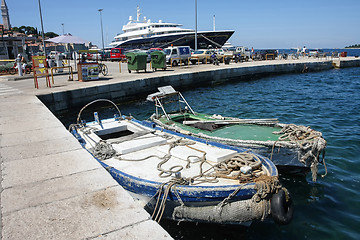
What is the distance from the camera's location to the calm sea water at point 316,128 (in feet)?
17.5

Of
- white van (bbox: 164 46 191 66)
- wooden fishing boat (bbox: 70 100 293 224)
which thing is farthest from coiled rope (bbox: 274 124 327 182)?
white van (bbox: 164 46 191 66)

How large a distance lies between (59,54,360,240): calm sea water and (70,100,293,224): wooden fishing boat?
0.84 metres

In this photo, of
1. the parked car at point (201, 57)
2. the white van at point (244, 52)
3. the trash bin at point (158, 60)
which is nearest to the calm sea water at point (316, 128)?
the trash bin at point (158, 60)

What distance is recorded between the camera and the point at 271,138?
720cm

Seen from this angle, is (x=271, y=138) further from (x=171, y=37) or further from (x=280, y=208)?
(x=171, y=37)

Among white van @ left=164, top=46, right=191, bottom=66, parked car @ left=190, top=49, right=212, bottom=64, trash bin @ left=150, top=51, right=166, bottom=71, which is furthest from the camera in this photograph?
parked car @ left=190, top=49, right=212, bottom=64

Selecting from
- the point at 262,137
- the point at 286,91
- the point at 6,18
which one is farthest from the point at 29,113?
the point at 6,18

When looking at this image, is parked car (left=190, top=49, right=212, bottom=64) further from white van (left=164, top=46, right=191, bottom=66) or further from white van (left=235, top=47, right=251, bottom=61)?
white van (left=235, top=47, right=251, bottom=61)

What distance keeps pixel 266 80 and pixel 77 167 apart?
25464 mm

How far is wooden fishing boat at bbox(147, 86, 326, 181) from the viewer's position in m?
6.46

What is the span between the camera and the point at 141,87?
1822cm

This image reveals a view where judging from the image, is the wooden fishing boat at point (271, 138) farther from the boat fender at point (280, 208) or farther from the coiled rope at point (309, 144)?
the boat fender at point (280, 208)

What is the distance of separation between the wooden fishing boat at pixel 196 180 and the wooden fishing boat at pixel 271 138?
3.61 feet

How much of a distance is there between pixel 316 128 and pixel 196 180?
8.47 metres
